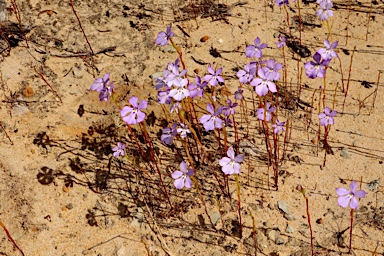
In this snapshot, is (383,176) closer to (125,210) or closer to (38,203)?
(125,210)

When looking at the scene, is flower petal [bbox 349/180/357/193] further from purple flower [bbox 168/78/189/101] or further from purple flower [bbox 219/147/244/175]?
purple flower [bbox 168/78/189/101]

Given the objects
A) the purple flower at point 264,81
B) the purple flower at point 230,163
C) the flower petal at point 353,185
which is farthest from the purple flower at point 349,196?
the purple flower at point 264,81

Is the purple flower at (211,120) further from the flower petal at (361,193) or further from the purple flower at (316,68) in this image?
the flower petal at (361,193)

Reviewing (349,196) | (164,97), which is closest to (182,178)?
(164,97)

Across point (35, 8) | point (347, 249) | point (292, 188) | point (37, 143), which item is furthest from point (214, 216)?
point (35, 8)

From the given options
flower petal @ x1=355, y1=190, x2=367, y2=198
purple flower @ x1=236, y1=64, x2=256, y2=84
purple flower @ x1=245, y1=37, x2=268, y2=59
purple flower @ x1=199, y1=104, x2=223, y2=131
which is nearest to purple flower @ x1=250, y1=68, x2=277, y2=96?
purple flower @ x1=236, y1=64, x2=256, y2=84

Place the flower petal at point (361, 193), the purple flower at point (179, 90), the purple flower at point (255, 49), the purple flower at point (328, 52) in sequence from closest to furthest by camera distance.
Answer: the flower petal at point (361, 193) → the purple flower at point (179, 90) → the purple flower at point (328, 52) → the purple flower at point (255, 49)

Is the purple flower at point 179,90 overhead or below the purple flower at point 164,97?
overhead
